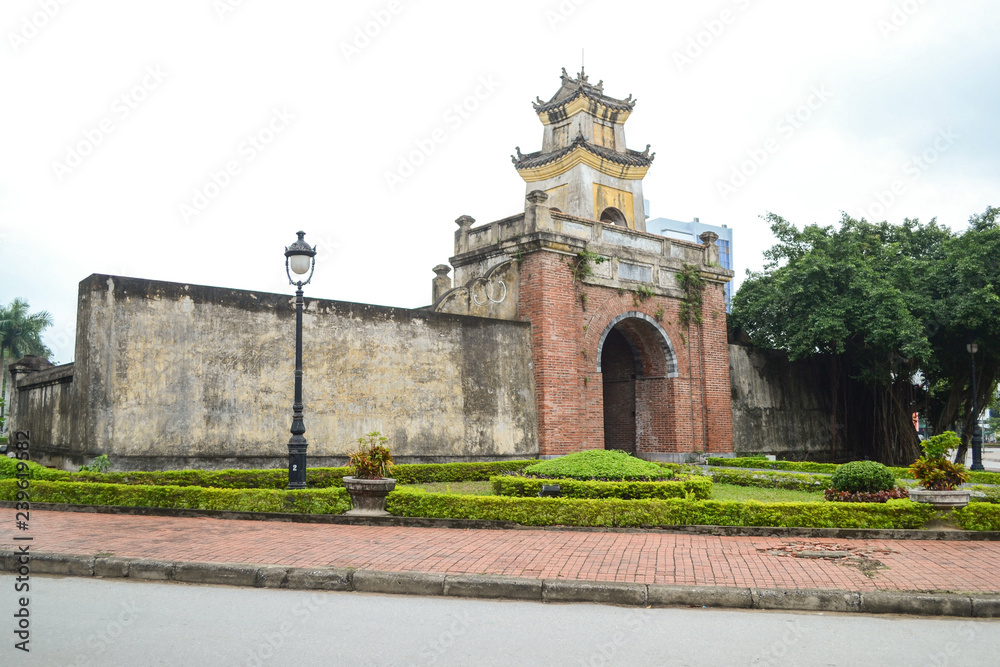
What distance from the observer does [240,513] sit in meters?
10.1

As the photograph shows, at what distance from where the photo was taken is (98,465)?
39.8 ft

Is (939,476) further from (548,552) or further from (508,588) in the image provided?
(508,588)

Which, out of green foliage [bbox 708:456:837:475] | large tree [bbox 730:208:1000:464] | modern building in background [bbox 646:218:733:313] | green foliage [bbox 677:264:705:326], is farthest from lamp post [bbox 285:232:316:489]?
modern building in background [bbox 646:218:733:313]

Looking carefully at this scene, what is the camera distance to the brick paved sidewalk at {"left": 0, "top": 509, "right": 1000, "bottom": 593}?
21.9ft

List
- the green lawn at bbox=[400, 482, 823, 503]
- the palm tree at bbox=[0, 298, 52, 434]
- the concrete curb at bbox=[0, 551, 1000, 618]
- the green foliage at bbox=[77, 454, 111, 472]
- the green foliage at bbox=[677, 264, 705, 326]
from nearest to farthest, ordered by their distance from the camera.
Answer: the concrete curb at bbox=[0, 551, 1000, 618]
the green foliage at bbox=[77, 454, 111, 472]
the green lawn at bbox=[400, 482, 823, 503]
the green foliage at bbox=[677, 264, 705, 326]
the palm tree at bbox=[0, 298, 52, 434]

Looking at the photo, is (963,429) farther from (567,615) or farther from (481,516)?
(567,615)

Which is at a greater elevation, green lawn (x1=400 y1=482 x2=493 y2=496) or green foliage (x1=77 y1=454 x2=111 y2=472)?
green foliage (x1=77 y1=454 x2=111 y2=472)

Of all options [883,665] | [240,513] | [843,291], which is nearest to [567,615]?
[883,665]

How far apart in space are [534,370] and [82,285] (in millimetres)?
10027

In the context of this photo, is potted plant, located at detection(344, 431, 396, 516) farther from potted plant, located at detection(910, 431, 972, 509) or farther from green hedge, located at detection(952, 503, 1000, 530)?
green hedge, located at detection(952, 503, 1000, 530)

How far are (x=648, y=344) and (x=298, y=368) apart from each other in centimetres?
1281

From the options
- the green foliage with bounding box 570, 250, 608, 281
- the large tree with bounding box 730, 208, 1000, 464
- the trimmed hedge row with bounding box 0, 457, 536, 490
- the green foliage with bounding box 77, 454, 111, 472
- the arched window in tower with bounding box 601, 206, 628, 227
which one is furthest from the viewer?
the arched window in tower with bounding box 601, 206, 628, 227

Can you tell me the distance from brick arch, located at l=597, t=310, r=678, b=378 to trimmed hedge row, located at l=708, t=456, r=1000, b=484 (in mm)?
2894

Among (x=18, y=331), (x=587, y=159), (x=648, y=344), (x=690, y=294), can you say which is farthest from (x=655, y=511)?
(x=18, y=331)
